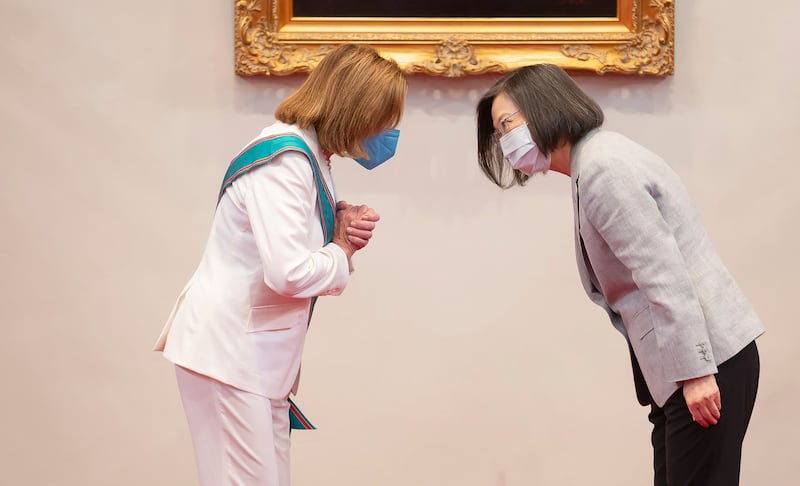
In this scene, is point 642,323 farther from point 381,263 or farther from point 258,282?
point 381,263

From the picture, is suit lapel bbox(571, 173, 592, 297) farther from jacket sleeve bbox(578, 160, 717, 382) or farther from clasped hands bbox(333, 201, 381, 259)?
clasped hands bbox(333, 201, 381, 259)

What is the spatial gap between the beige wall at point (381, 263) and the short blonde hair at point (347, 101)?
117cm

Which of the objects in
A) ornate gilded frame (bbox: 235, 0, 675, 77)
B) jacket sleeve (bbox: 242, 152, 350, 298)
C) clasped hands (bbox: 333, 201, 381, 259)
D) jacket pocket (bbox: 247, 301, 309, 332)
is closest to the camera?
jacket sleeve (bbox: 242, 152, 350, 298)

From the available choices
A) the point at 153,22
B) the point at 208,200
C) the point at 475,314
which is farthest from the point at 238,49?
the point at 475,314

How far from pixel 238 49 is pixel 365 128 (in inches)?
50.3

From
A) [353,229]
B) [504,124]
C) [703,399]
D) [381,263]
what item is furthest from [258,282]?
[381,263]

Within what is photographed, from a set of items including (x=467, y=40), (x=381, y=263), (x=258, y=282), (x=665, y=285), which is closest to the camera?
(x=665, y=285)

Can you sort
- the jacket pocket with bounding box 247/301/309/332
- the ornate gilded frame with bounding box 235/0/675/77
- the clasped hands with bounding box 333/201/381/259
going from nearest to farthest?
the jacket pocket with bounding box 247/301/309/332, the clasped hands with bounding box 333/201/381/259, the ornate gilded frame with bounding box 235/0/675/77

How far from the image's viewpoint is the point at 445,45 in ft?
10.2

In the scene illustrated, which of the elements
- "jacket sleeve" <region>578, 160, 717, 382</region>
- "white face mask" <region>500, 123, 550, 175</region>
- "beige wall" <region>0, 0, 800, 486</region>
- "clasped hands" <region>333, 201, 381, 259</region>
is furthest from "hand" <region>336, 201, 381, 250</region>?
"beige wall" <region>0, 0, 800, 486</region>

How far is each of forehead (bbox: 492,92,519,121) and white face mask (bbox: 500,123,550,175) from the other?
0.05 metres

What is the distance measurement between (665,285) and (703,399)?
0.82ft

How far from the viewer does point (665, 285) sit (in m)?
1.80

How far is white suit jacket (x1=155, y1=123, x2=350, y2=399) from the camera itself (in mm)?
1823
